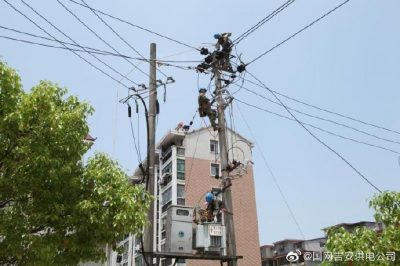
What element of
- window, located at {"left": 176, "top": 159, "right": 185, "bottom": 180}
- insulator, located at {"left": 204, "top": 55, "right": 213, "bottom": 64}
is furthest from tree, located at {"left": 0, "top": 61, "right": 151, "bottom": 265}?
window, located at {"left": 176, "top": 159, "right": 185, "bottom": 180}

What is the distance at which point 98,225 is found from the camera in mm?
8617

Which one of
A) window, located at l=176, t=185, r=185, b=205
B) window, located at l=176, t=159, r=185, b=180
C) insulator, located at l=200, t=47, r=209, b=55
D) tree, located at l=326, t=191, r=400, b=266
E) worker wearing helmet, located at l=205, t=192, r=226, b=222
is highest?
window, located at l=176, t=159, r=185, b=180

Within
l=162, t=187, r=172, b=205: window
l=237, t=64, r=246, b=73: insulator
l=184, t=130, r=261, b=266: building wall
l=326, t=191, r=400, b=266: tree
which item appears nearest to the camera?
l=326, t=191, r=400, b=266: tree

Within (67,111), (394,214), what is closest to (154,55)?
(67,111)

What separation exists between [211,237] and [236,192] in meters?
42.1

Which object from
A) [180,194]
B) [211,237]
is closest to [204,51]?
[211,237]

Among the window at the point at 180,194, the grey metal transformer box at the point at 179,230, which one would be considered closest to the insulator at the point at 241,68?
the grey metal transformer box at the point at 179,230

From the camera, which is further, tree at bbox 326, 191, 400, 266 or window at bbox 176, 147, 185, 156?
window at bbox 176, 147, 185, 156

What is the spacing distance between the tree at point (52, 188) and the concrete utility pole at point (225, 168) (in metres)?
3.48

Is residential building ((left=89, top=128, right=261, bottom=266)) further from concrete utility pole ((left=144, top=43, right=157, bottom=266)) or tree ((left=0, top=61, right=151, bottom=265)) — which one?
tree ((left=0, top=61, right=151, bottom=265))

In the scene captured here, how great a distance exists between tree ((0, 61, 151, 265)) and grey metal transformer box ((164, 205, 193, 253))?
296 cm

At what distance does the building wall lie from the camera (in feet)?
165

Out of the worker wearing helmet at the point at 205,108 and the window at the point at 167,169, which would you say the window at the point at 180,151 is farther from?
the worker wearing helmet at the point at 205,108

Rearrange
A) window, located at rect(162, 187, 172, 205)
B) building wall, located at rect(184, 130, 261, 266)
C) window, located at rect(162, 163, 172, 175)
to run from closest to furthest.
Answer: building wall, located at rect(184, 130, 261, 266), window, located at rect(162, 187, 172, 205), window, located at rect(162, 163, 172, 175)
